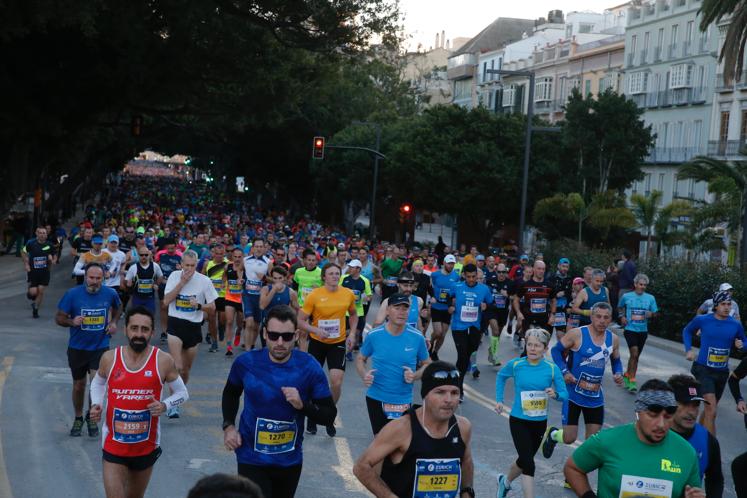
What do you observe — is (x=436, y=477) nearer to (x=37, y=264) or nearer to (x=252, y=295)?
(x=252, y=295)

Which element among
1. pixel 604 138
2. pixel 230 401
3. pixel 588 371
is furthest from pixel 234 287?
pixel 604 138

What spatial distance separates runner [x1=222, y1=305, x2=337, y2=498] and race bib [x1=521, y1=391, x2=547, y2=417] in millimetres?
2912

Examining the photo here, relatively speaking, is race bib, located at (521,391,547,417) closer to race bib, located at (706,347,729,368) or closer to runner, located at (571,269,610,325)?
race bib, located at (706,347,729,368)

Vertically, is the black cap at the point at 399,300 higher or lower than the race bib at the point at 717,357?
higher

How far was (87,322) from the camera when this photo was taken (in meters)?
10.3

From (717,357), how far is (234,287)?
8.05 m

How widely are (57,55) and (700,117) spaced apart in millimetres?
35778

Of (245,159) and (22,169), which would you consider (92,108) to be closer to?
(22,169)

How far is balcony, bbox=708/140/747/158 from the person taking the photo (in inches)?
2023

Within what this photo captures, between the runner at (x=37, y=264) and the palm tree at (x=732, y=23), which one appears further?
the palm tree at (x=732, y=23)

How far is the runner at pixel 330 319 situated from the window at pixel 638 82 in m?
52.6

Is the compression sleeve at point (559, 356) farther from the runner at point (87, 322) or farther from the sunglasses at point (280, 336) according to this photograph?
the sunglasses at point (280, 336)

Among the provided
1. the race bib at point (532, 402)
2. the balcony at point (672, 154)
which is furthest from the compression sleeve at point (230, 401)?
the balcony at point (672, 154)

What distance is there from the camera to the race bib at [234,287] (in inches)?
667
